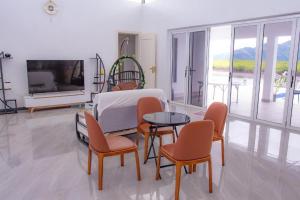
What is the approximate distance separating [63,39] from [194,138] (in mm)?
5750

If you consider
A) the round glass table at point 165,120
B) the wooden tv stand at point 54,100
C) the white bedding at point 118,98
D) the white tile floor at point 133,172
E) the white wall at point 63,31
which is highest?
the white wall at point 63,31

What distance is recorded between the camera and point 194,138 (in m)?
2.25

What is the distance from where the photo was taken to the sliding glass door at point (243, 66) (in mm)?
5445

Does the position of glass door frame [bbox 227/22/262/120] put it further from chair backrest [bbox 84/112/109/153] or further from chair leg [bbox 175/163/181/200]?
chair backrest [bbox 84/112/109/153]

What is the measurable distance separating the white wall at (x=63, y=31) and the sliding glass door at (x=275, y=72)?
14.3ft

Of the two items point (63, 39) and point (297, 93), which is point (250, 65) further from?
point (63, 39)

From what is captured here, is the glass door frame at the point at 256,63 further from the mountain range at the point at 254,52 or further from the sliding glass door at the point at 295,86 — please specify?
the sliding glass door at the point at 295,86

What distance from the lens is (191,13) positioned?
6492 millimetres

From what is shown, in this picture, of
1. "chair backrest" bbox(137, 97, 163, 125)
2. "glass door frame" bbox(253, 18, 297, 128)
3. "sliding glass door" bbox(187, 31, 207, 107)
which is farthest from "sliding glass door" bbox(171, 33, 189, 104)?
"chair backrest" bbox(137, 97, 163, 125)

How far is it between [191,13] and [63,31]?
3.57 metres

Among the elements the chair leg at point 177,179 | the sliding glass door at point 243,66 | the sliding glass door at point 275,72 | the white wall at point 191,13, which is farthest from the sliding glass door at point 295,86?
the chair leg at point 177,179

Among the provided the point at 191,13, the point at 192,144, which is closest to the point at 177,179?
the point at 192,144

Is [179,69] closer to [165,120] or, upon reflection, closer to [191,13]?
[191,13]

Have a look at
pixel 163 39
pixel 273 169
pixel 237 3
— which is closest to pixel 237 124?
pixel 273 169
